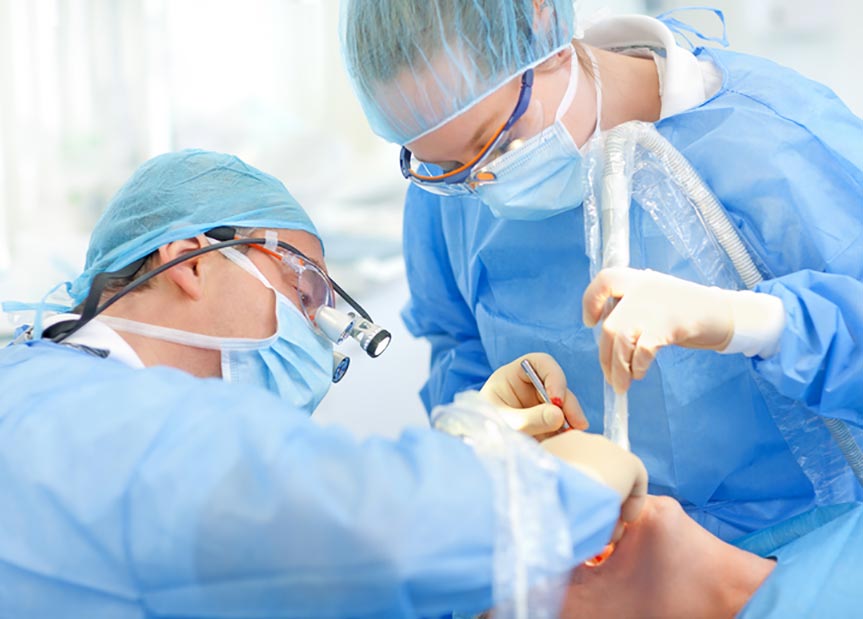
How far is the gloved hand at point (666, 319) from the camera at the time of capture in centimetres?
121

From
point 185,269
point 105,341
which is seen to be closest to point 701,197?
point 185,269

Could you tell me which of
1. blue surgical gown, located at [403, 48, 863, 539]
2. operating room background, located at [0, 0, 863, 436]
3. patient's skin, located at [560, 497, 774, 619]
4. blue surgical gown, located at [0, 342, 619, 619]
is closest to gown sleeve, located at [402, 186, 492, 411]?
blue surgical gown, located at [403, 48, 863, 539]

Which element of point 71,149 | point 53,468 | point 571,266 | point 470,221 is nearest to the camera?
point 53,468

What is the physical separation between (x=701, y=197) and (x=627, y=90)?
0.27 meters

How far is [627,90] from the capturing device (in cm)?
157

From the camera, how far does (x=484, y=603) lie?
933 mm

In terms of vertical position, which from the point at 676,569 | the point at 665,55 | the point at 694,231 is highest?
the point at 665,55

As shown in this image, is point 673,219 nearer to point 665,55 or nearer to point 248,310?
point 665,55

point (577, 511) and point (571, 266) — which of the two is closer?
point (577, 511)

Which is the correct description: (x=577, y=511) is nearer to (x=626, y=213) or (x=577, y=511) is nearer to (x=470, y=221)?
(x=626, y=213)

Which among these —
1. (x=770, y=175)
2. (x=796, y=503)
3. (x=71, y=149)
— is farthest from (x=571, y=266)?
(x=71, y=149)

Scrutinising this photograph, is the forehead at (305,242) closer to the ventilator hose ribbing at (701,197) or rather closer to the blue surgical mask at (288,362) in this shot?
the blue surgical mask at (288,362)

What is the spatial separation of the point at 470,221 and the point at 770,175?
2.02 ft

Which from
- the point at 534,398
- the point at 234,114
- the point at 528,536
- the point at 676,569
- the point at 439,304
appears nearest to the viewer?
the point at 528,536
